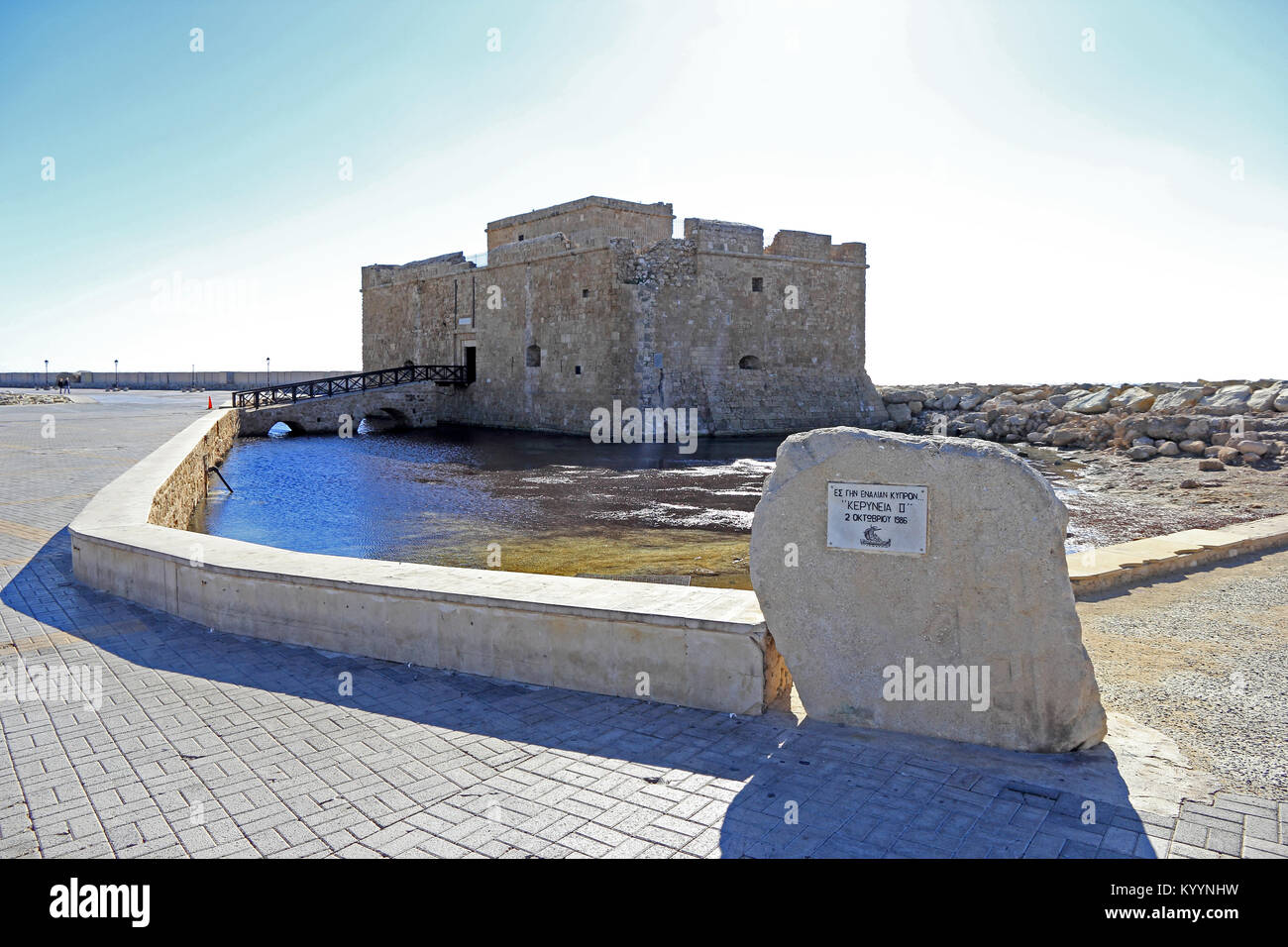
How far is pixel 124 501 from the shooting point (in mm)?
7316

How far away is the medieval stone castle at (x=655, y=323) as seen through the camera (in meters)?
23.7

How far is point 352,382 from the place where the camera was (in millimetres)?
29750

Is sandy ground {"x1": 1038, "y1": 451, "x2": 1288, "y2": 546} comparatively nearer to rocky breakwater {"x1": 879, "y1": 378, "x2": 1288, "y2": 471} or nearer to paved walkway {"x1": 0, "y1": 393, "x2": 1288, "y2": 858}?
rocky breakwater {"x1": 879, "y1": 378, "x2": 1288, "y2": 471}

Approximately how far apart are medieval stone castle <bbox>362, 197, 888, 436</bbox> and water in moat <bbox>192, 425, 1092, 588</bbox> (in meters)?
2.54

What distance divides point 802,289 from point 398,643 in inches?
927

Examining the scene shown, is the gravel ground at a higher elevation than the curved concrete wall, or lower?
lower

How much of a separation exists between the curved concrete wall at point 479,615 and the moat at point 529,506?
13.1 feet

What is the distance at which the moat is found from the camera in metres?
9.85

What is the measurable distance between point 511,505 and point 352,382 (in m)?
18.7

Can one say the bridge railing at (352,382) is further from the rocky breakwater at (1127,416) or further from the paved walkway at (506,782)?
the paved walkway at (506,782)
